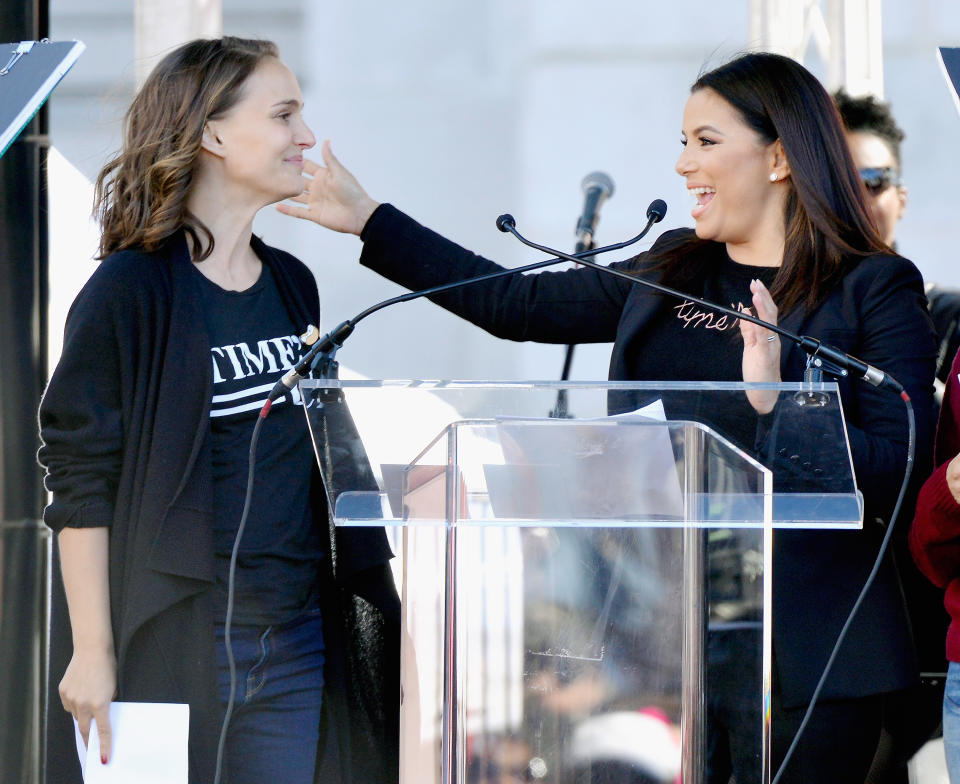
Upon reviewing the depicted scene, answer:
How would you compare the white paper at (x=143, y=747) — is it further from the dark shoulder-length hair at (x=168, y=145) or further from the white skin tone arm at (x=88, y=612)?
the dark shoulder-length hair at (x=168, y=145)

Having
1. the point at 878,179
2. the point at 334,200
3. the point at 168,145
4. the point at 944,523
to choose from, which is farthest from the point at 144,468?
the point at 878,179

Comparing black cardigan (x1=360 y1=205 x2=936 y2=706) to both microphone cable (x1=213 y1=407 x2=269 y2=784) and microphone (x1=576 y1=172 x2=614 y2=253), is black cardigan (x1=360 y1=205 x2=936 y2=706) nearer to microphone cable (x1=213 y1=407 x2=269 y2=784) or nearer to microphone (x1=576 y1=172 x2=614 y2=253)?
microphone (x1=576 y1=172 x2=614 y2=253)

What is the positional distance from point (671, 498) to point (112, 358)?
2.65ft

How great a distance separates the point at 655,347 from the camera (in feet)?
6.13

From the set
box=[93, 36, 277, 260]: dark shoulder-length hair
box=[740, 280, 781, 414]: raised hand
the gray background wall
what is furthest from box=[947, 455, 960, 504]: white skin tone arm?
the gray background wall

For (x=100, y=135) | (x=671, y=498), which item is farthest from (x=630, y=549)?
(x=100, y=135)

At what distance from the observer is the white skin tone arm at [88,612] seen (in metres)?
1.62

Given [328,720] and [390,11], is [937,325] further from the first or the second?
[390,11]

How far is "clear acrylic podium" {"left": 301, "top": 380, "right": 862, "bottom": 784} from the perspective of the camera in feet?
4.18

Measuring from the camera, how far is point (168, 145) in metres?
1.83

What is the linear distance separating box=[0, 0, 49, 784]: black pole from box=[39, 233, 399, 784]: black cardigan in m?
0.62

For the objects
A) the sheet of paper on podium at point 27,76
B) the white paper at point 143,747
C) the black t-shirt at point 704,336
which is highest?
the sheet of paper on podium at point 27,76

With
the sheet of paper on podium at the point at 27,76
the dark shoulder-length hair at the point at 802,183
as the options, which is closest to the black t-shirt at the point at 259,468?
the sheet of paper on podium at the point at 27,76

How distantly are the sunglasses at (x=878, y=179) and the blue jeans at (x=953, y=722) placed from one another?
1.36 metres
